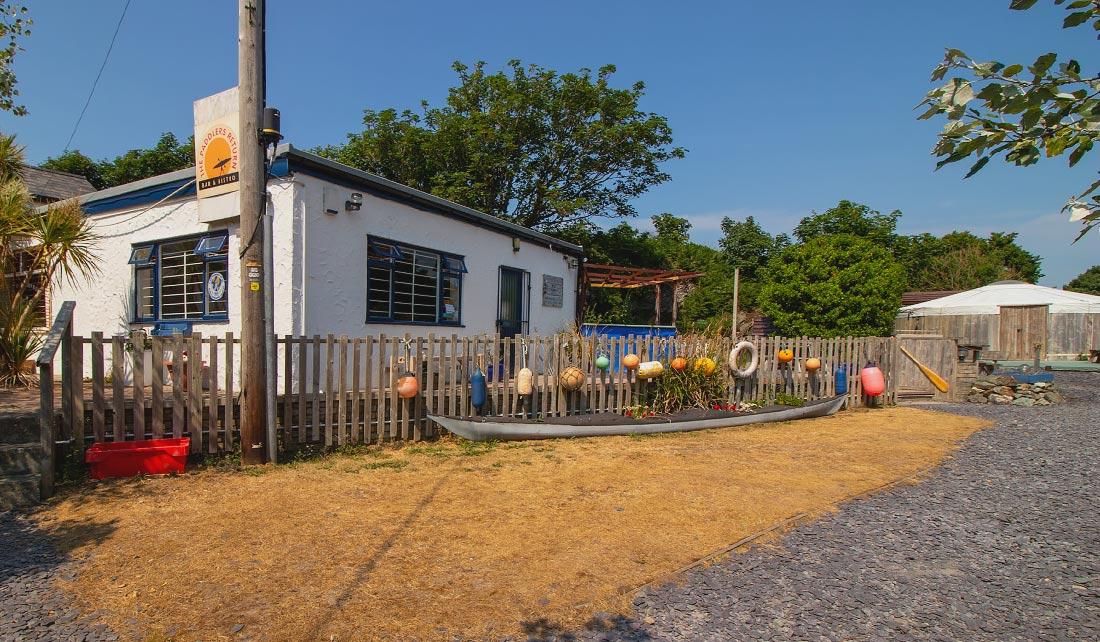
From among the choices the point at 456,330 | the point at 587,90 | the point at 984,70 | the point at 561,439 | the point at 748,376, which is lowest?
the point at 561,439

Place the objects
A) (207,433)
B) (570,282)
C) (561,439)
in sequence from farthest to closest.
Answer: (570,282) < (561,439) < (207,433)

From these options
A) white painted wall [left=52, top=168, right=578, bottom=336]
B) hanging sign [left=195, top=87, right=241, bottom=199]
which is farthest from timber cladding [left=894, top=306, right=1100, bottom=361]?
hanging sign [left=195, top=87, right=241, bottom=199]

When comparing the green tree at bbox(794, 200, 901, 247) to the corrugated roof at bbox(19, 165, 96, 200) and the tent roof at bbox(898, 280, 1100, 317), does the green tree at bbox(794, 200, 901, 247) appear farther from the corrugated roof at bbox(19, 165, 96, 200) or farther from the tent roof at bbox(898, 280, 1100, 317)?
the corrugated roof at bbox(19, 165, 96, 200)

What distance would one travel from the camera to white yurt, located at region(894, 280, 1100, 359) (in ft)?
72.5

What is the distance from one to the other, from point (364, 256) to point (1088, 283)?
60692mm

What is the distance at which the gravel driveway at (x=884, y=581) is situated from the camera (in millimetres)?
2977

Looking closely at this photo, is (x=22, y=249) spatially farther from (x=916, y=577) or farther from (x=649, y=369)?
(x=916, y=577)

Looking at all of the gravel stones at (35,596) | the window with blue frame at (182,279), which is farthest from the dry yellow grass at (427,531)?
the window with blue frame at (182,279)

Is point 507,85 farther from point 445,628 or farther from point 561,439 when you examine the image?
point 445,628

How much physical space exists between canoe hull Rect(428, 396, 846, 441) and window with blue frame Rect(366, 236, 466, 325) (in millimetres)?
2724

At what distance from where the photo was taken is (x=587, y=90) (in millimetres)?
24781

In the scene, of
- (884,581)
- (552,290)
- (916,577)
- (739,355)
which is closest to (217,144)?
(884,581)

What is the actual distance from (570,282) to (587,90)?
43.3 ft

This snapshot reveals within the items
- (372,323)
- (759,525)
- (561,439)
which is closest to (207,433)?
(372,323)
